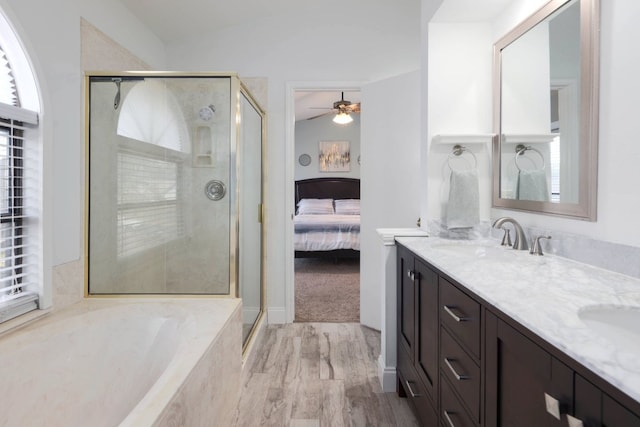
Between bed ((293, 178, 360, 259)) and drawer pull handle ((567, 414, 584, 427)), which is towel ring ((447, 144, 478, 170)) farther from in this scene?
bed ((293, 178, 360, 259))

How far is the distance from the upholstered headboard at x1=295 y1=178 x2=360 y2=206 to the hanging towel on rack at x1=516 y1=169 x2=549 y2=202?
4.89 meters

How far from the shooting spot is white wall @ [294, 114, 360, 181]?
22.0ft

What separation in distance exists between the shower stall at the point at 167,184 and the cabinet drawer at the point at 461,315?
1248mm

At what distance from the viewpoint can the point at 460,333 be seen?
1117 millimetres

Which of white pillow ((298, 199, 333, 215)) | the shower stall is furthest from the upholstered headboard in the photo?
the shower stall

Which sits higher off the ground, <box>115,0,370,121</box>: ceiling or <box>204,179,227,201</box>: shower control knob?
<box>115,0,370,121</box>: ceiling

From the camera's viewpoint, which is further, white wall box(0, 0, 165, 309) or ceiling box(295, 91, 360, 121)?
ceiling box(295, 91, 360, 121)

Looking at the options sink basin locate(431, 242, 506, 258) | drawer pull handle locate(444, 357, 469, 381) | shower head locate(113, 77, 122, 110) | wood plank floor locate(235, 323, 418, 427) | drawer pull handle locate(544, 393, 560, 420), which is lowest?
wood plank floor locate(235, 323, 418, 427)

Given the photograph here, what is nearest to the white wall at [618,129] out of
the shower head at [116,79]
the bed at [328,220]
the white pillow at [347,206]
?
the shower head at [116,79]

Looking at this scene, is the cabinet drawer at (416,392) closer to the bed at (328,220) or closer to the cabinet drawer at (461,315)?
the cabinet drawer at (461,315)

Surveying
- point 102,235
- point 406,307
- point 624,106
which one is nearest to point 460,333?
point 406,307

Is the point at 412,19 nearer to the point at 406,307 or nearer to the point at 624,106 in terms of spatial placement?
the point at 624,106

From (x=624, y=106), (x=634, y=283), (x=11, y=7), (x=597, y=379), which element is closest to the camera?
(x=597, y=379)

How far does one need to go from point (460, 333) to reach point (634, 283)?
53 cm
